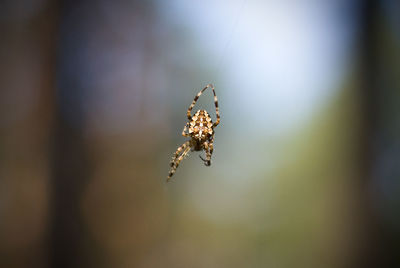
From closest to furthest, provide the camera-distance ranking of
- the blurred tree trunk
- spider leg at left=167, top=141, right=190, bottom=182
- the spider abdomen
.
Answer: the spider abdomen < spider leg at left=167, top=141, right=190, bottom=182 < the blurred tree trunk

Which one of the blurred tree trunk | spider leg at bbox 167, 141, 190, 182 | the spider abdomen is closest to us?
the spider abdomen

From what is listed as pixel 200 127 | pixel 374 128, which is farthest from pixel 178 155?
pixel 374 128

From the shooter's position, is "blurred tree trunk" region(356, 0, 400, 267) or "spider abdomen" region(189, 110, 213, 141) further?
"blurred tree trunk" region(356, 0, 400, 267)

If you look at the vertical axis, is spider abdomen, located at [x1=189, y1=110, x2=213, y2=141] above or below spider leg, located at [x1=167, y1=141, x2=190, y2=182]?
above

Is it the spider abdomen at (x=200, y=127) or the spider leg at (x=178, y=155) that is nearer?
the spider abdomen at (x=200, y=127)

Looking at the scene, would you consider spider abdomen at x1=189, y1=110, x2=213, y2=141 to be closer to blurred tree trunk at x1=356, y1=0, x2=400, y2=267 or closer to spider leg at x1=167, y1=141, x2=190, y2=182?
spider leg at x1=167, y1=141, x2=190, y2=182

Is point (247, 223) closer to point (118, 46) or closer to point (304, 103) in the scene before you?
point (304, 103)

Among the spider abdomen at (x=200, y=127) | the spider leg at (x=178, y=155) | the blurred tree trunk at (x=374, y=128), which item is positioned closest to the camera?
the spider abdomen at (x=200, y=127)

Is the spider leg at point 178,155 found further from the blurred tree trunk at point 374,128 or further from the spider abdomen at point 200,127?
the blurred tree trunk at point 374,128

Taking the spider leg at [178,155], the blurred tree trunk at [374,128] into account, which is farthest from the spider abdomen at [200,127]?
the blurred tree trunk at [374,128]

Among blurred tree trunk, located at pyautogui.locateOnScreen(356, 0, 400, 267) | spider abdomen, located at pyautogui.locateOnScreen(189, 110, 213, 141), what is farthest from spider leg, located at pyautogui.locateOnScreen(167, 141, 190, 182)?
blurred tree trunk, located at pyautogui.locateOnScreen(356, 0, 400, 267)
